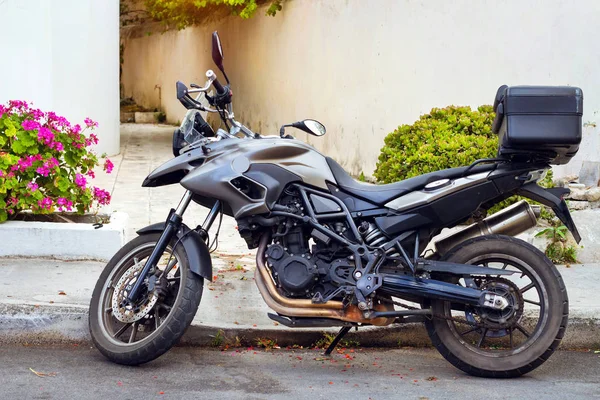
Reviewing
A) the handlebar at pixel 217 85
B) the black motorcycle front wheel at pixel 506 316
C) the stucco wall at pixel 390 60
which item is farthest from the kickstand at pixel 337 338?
the stucco wall at pixel 390 60

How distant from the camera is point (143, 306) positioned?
14.8ft

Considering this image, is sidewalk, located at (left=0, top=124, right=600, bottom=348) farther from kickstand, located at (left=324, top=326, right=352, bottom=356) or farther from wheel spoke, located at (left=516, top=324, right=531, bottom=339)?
wheel spoke, located at (left=516, top=324, right=531, bottom=339)

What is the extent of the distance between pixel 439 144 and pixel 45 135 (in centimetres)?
312

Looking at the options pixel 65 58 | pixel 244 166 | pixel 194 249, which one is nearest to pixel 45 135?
pixel 194 249

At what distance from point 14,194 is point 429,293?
338 centimetres

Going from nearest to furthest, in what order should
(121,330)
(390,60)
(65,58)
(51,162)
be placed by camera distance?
(121,330) → (51,162) → (390,60) → (65,58)

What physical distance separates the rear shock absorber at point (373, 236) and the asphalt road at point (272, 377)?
0.65 meters

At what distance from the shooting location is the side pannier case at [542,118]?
13.5 feet

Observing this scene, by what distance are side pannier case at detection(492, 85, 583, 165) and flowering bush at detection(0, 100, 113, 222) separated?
11.2 ft

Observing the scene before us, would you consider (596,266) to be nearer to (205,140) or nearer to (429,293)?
(429,293)

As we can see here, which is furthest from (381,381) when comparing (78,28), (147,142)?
(147,142)

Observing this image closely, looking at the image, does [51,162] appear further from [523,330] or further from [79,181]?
[523,330]

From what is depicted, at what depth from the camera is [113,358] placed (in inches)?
173

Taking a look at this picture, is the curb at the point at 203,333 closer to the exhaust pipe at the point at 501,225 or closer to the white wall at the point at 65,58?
the exhaust pipe at the point at 501,225
